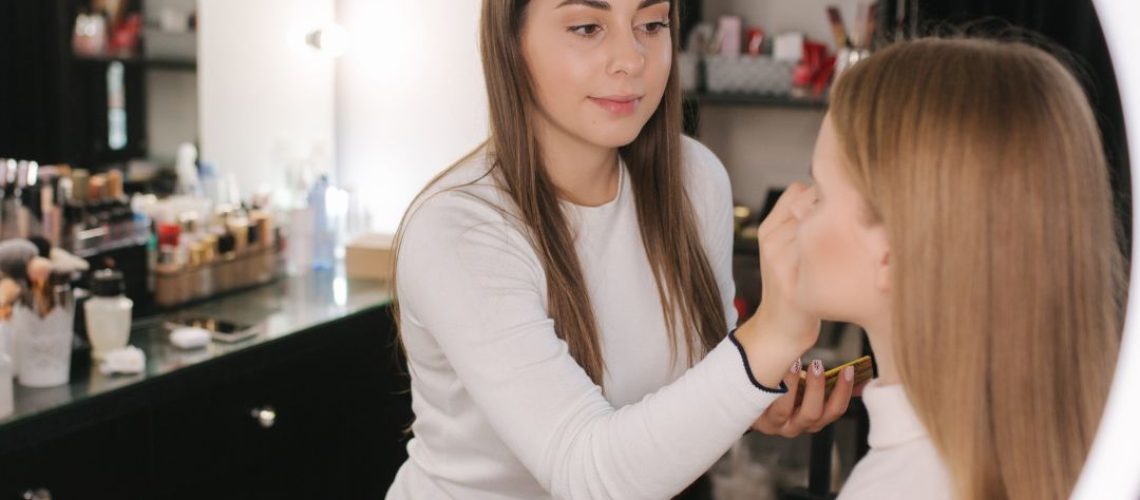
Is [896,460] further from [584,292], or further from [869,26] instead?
[869,26]

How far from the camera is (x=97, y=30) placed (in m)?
2.75

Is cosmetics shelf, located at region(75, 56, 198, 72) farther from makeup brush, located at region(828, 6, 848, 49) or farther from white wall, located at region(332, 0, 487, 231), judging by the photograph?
makeup brush, located at region(828, 6, 848, 49)

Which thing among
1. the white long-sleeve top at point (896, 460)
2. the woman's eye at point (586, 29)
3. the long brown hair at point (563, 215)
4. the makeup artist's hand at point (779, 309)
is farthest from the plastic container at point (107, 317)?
the white long-sleeve top at point (896, 460)

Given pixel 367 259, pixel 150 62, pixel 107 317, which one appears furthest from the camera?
pixel 367 259

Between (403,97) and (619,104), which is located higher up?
(619,104)

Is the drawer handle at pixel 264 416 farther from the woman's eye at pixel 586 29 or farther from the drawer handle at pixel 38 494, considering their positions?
the woman's eye at pixel 586 29

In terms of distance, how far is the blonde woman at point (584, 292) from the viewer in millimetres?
1119

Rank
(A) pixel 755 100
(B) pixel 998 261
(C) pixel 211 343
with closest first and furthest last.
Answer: (B) pixel 998 261 → (C) pixel 211 343 → (A) pixel 755 100

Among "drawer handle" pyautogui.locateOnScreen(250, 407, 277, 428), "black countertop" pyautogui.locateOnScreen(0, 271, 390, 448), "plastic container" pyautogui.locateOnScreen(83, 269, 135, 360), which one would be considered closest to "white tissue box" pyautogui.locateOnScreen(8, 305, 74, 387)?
"black countertop" pyautogui.locateOnScreen(0, 271, 390, 448)

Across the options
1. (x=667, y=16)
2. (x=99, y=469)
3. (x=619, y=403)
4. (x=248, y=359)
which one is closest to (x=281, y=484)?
(x=248, y=359)

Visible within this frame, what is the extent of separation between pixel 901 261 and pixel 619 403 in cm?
61

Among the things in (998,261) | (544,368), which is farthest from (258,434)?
(998,261)

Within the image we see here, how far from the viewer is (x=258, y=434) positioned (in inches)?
97.4

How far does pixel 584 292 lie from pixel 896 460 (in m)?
0.53
